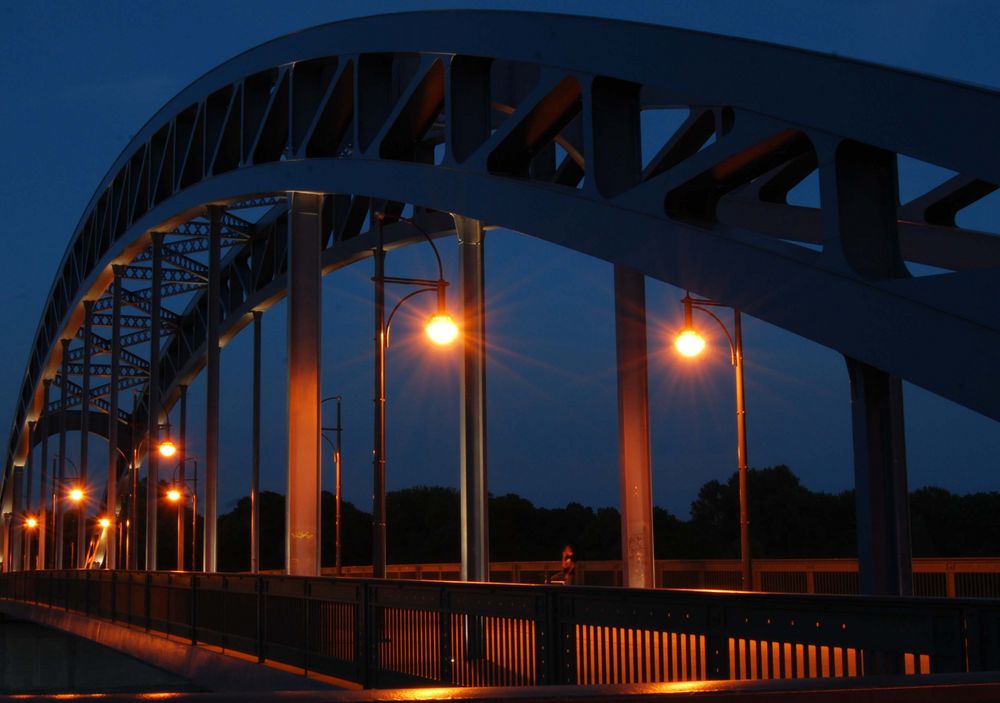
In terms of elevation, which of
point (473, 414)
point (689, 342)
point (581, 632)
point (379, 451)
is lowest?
point (581, 632)

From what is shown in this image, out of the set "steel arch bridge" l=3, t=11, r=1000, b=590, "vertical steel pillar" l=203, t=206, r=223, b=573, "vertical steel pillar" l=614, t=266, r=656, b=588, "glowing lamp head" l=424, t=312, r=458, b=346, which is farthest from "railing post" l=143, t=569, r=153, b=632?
"glowing lamp head" l=424, t=312, r=458, b=346

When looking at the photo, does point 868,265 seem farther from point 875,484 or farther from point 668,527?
point 668,527

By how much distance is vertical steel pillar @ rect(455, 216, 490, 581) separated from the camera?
19953 millimetres

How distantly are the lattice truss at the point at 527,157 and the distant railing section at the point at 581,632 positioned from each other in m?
2.88

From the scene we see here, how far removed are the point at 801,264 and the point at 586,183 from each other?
11.3 ft

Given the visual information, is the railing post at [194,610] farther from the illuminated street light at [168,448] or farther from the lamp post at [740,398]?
the illuminated street light at [168,448]

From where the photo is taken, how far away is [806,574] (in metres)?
28.5

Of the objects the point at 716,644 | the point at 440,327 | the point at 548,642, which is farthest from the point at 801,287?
the point at 440,327

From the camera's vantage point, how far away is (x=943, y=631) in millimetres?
6770

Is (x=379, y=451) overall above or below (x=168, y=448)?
below

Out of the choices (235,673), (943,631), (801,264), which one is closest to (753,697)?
(943,631)

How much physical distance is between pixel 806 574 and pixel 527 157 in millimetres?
14913

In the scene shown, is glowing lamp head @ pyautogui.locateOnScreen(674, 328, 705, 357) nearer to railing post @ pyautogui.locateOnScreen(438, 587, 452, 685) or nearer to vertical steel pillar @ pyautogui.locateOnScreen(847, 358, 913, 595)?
vertical steel pillar @ pyautogui.locateOnScreen(847, 358, 913, 595)

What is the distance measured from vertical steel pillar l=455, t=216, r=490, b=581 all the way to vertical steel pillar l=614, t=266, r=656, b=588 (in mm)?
2065
